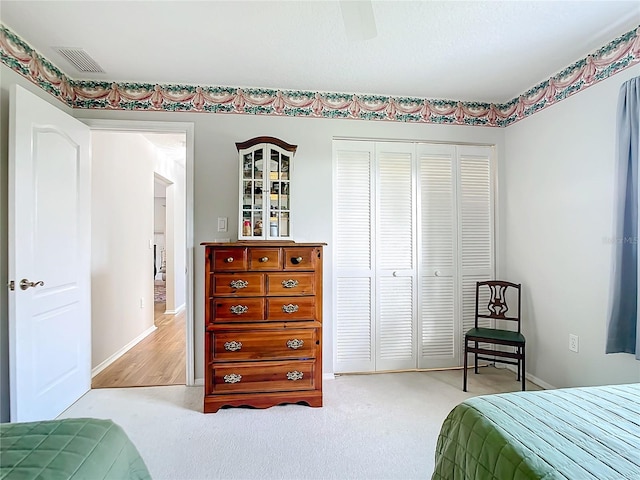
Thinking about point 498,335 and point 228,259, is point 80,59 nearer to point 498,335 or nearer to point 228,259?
point 228,259

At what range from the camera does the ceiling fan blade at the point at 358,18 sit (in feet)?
3.91

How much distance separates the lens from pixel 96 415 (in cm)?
218

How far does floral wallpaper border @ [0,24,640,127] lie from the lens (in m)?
2.13

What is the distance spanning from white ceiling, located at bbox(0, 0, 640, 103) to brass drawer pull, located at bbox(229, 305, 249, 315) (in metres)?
1.79

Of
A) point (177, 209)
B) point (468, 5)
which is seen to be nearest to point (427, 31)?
point (468, 5)

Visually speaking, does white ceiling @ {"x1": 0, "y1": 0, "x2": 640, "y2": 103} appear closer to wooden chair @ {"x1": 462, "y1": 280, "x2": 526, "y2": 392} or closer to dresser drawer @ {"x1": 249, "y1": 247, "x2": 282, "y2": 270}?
dresser drawer @ {"x1": 249, "y1": 247, "x2": 282, "y2": 270}

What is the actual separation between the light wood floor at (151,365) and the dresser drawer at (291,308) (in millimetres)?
1184

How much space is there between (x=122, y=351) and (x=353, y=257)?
8.93 feet

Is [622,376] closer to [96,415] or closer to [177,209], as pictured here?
[96,415]

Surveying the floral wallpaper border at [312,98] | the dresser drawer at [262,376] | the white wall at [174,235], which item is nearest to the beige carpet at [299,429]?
the dresser drawer at [262,376]

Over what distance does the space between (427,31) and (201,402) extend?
2.99 m

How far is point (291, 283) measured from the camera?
90.5 inches

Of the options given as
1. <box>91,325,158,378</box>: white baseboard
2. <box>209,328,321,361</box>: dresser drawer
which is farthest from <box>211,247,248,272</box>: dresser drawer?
<box>91,325,158,378</box>: white baseboard

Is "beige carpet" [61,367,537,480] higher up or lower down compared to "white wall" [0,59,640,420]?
lower down
